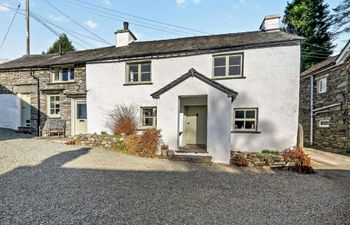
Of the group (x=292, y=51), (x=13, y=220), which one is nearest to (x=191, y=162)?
Result: (x=13, y=220)

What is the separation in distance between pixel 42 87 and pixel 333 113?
2086 cm

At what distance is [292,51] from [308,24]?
18507 mm

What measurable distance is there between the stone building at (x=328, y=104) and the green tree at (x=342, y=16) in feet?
37.8

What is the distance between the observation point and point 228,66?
10.8m

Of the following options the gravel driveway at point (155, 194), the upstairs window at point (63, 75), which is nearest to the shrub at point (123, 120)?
the gravel driveway at point (155, 194)

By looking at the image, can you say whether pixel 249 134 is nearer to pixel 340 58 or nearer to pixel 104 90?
pixel 340 58

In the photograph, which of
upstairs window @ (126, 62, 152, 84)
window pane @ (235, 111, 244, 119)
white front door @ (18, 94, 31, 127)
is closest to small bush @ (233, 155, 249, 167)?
window pane @ (235, 111, 244, 119)

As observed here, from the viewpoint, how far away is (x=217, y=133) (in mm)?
8898

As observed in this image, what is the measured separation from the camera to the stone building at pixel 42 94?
1355cm

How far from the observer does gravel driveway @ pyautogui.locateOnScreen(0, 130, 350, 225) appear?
389 centimetres

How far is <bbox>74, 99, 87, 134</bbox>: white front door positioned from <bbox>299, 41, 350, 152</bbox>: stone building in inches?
673

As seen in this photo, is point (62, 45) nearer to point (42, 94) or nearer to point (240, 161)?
point (42, 94)

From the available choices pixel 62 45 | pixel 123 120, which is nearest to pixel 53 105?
pixel 123 120

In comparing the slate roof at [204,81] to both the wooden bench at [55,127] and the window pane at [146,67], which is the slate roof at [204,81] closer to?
the window pane at [146,67]
